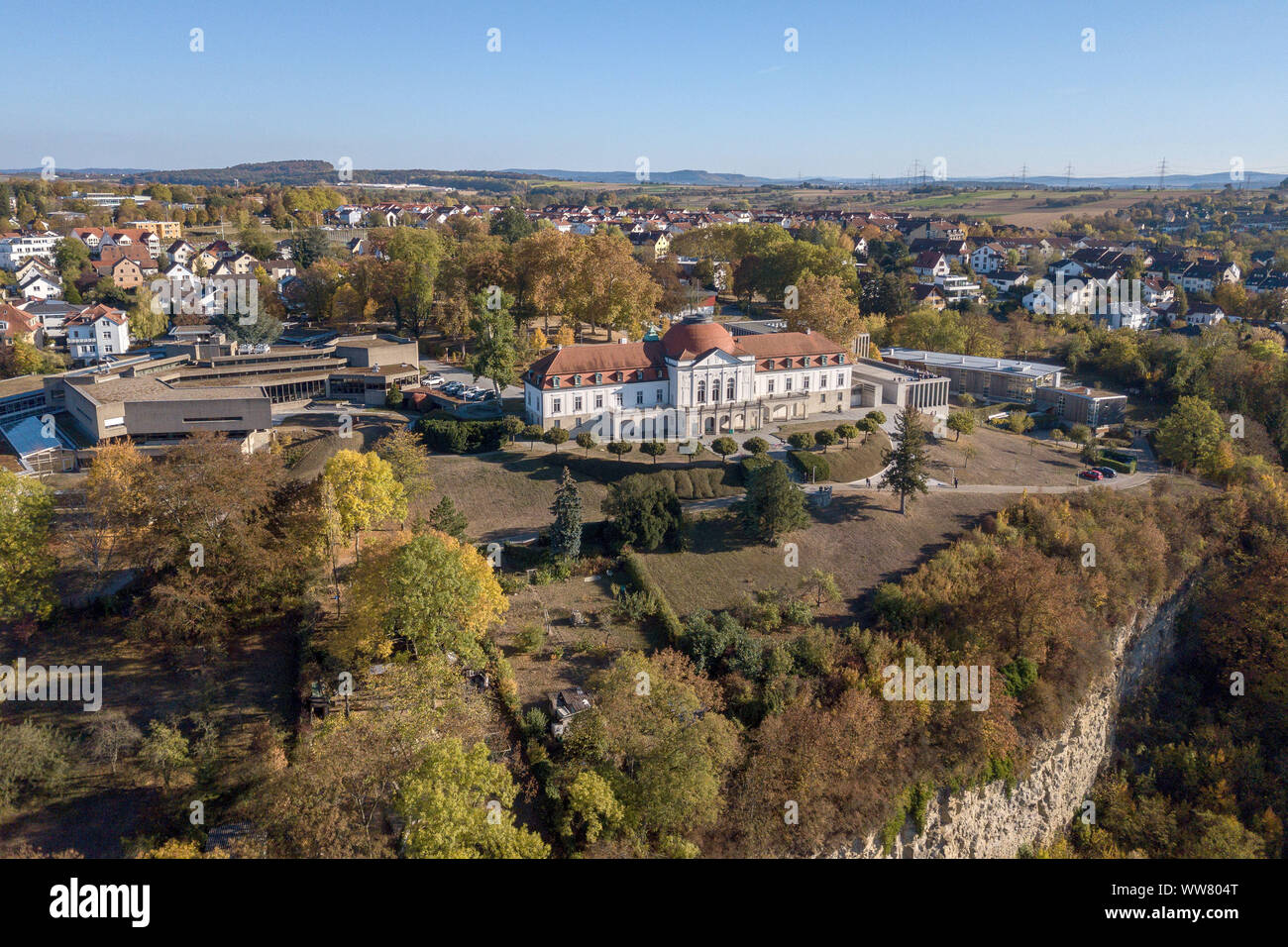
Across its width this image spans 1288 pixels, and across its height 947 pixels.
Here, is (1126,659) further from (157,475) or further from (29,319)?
(29,319)

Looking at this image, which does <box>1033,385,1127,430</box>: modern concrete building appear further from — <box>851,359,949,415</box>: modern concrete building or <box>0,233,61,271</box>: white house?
<box>0,233,61,271</box>: white house

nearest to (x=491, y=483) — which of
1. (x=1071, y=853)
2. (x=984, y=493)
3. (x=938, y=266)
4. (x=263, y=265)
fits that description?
(x=984, y=493)

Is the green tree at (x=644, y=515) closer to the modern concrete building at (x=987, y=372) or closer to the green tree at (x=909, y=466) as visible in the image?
the green tree at (x=909, y=466)

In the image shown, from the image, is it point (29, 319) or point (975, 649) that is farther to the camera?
point (29, 319)

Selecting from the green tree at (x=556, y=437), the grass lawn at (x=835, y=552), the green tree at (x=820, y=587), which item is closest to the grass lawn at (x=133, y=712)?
the grass lawn at (x=835, y=552)

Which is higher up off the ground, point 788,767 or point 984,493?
point 984,493
